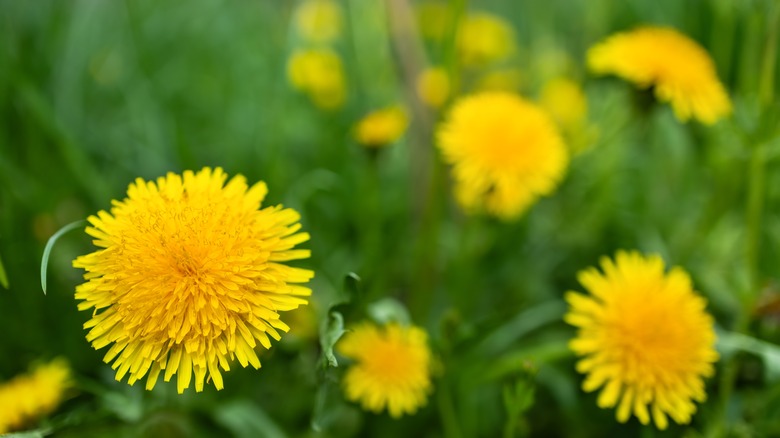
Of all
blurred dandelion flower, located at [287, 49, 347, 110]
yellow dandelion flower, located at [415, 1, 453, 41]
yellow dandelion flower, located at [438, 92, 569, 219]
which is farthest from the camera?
yellow dandelion flower, located at [415, 1, 453, 41]

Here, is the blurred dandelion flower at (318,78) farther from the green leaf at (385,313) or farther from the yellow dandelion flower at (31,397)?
the yellow dandelion flower at (31,397)

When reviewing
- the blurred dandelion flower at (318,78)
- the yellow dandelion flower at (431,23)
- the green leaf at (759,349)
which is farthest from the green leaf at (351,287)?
the yellow dandelion flower at (431,23)

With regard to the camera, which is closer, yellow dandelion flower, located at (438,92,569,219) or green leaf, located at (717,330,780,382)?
green leaf, located at (717,330,780,382)

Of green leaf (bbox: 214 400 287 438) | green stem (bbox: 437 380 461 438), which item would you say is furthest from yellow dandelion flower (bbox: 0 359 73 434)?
green stem (bbox: 437 380 461 438)

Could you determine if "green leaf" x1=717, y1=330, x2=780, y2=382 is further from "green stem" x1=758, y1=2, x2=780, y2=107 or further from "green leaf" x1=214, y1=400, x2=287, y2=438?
"green leaf" x1=214, y1=400, x2=287, y2=438

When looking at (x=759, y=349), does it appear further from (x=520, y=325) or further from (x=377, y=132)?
(x=377, y=132)
